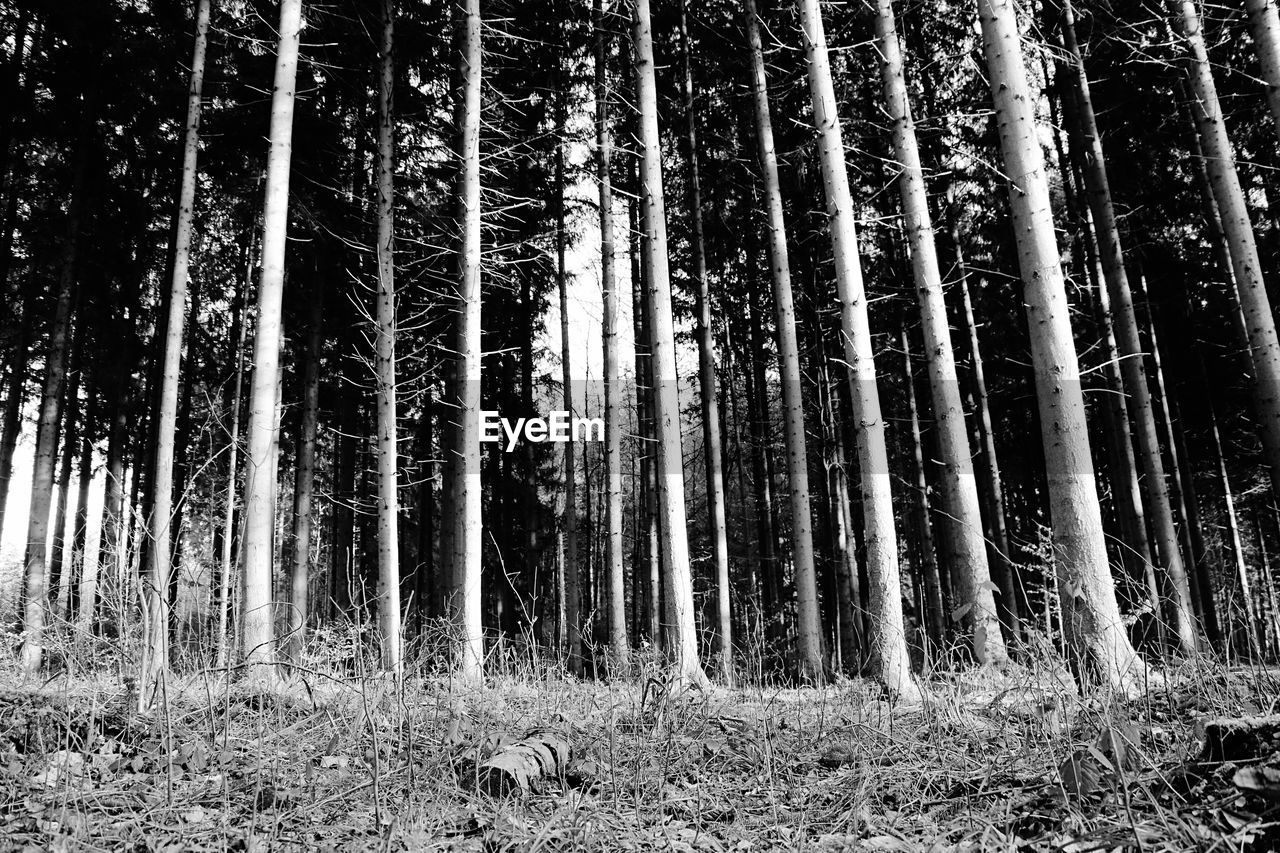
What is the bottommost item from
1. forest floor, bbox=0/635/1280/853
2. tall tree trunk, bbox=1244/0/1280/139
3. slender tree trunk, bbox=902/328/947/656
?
forest floor, bbox=0/635/1280/853

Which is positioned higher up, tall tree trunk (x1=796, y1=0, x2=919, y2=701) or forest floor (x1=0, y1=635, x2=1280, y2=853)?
tall tree trunk (x1=796, y1=0, x2=919, y2=701)

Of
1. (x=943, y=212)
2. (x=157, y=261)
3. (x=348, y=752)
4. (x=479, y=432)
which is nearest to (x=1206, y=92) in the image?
(x=943, y=212)

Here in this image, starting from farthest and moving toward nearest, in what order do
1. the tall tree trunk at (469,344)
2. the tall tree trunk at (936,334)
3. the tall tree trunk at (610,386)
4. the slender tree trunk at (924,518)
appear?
the slender tree trunk at (924,518) < the tall tree trunk at (610,386) < the tall tree trunk at (469,344) < the tall tree trunk at (936,334)

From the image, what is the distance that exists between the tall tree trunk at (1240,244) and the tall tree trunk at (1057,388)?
481 cm

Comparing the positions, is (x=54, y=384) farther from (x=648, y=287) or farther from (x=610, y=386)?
(x=648, y=287)

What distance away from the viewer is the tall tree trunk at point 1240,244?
802cm

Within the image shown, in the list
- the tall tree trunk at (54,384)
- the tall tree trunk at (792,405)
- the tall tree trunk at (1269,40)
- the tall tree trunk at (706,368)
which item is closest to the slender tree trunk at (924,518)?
the tall tree trunk at (706,368)

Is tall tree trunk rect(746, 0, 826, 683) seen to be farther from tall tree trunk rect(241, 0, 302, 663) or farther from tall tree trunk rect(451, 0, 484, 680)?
tall tree trunk rect(241, 0, 302, 663)

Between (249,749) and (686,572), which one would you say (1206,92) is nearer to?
(686,572)

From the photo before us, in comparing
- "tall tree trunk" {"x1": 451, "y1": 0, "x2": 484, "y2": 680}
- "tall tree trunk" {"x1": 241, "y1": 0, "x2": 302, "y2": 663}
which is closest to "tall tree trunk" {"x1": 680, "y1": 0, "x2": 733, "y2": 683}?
"tall tree trunk" {"x1": 451, "y1": 0, "x2": 484, "y2": 680}

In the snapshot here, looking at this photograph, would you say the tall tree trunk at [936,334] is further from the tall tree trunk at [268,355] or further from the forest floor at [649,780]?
the tall tree trunk at [268,355]

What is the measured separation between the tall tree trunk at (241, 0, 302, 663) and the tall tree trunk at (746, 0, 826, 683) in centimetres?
587

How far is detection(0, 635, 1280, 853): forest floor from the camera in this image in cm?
202

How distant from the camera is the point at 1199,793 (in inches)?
77.4
